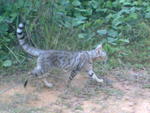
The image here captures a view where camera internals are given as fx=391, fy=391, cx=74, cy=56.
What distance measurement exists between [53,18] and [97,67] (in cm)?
128

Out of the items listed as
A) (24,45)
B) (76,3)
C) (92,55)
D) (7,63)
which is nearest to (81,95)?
(92,55)

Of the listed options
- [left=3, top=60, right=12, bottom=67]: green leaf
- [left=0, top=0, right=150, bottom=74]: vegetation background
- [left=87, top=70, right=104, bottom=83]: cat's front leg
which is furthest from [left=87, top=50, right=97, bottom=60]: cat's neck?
[left=3, top=60, right=12, bottom=67]: green leaf

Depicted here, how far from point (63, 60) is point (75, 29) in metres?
1.71

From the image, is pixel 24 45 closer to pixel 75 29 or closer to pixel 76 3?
pixel 75 29

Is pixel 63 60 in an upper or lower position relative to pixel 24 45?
lower

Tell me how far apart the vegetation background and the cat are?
0.67 meters

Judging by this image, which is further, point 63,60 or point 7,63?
point 7,63

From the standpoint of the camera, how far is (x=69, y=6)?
26.6 ft

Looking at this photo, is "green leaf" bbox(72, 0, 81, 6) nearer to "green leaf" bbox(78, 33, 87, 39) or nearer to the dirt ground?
"green leaf" bbox(78, 33, 87, 39)

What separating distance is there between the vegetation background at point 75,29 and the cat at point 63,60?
67cm

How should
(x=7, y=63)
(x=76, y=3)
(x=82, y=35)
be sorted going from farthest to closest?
(x=76, y=3) → (x=82, y=35) → (x=7, y=63)

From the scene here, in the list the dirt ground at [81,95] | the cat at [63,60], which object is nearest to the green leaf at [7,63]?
the dirt ground at [81,95]

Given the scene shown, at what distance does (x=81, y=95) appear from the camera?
19.3 feet

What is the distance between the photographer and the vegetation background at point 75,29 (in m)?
7.08
